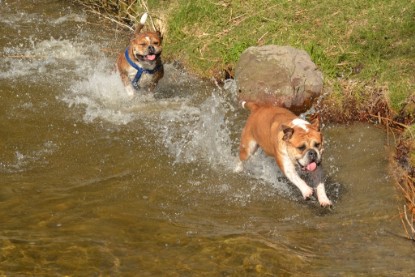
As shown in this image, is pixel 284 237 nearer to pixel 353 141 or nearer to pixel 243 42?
pixel 353 141

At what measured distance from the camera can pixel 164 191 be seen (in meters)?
6.62

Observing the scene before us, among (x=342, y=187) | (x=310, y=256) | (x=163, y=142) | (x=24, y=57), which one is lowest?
(x=24, y=57)

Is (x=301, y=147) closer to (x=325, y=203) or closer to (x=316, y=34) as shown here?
(x=325, y=203)

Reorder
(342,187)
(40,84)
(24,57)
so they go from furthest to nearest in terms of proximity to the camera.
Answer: (24,57), (40,84), (342,187)

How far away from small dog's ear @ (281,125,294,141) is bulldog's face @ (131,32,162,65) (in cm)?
351

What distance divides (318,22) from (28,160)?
491cm

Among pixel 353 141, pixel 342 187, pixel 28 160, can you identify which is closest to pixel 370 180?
pixel 342 187

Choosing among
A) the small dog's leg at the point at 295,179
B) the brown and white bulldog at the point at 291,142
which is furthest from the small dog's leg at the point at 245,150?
the small dog's leg at the point at 295,179

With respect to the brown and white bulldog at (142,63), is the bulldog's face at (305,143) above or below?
above

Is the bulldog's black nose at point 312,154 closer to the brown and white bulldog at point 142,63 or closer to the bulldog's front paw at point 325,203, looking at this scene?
the bulldog's front paw at point 325,203

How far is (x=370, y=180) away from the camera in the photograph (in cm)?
686

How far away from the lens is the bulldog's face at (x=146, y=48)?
923 centimetres

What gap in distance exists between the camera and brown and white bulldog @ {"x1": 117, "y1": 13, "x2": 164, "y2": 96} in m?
9.26

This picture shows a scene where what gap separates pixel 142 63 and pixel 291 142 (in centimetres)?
373
